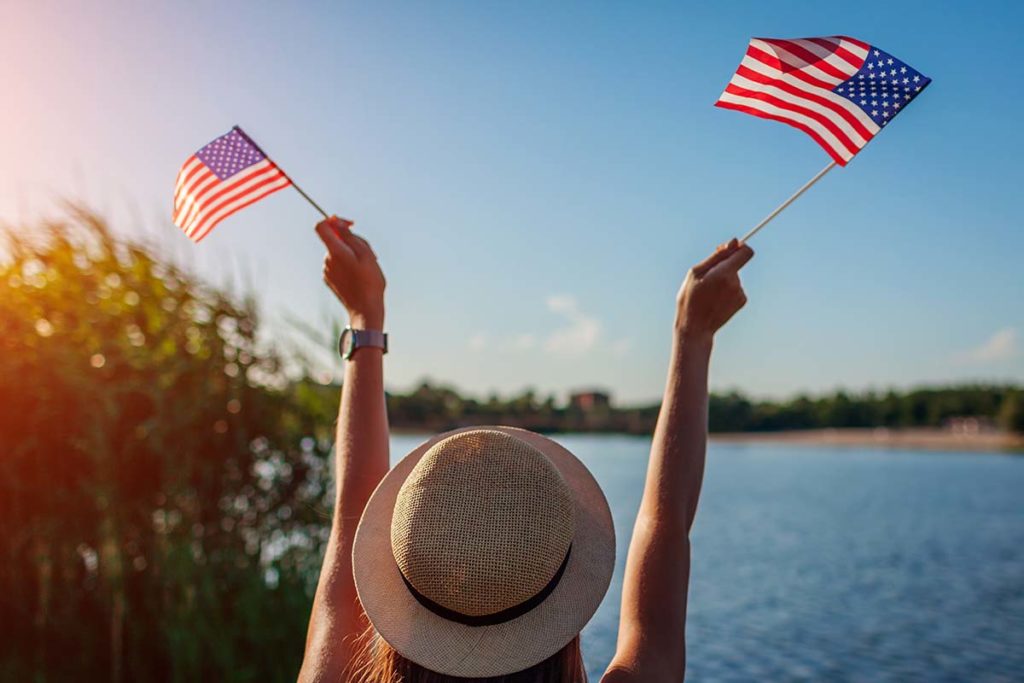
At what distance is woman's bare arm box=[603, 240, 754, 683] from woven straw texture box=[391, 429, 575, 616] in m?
0.26

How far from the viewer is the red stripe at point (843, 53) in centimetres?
273

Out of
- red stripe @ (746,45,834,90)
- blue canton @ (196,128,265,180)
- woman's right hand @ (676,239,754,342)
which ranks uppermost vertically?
red stripe @ (746,45,834,90)

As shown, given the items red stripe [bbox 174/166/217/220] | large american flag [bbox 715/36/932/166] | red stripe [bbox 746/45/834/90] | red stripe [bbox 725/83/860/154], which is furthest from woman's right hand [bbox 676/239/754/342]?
red stripe [bbox 174/166/217/220]

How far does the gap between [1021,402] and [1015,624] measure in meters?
102

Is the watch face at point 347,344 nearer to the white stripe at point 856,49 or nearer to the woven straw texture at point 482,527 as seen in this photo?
the woven straw texture at point 482,527

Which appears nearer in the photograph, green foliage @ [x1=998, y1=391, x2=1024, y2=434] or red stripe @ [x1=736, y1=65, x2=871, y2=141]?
red stripe @ [x1=736, y1=65, x2=871, y2=141]

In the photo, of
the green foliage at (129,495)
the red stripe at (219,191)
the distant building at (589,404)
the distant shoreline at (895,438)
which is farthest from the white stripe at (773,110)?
the distant shoreline at (895,438)

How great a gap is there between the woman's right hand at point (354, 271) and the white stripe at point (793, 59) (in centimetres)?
151

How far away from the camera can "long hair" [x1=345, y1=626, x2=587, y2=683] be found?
145 centimetres

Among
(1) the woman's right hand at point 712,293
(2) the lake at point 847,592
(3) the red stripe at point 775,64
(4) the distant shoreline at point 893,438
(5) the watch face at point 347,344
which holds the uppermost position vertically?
(3) the red stripe at point 775,64

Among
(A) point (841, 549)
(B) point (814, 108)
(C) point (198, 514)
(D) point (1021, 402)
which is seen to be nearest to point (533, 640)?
(B) point (814, 108)

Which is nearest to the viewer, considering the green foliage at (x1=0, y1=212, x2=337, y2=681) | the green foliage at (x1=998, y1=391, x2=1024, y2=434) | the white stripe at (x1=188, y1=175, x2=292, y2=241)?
the white stripe at (x1=188, y1=175, x2=292, y2=241)

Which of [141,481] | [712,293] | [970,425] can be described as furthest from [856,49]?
[970,425]

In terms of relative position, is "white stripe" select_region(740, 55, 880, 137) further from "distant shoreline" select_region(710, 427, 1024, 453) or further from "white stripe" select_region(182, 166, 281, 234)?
"distant shoreline" select_region(710, 427, 1024, 453)
